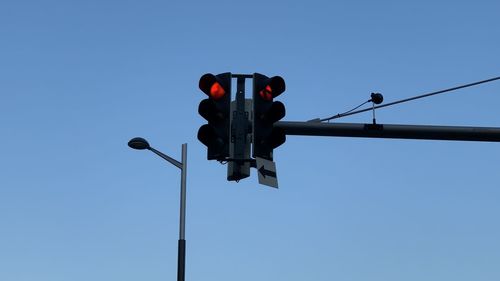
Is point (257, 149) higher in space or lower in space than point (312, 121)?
lower

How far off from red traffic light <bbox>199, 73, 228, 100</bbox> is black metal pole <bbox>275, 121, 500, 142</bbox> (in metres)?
1.12

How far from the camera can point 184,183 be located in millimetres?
15625

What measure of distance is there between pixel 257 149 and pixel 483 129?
301cm

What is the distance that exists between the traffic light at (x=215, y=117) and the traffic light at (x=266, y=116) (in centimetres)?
32

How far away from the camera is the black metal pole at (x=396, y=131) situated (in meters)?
9.25

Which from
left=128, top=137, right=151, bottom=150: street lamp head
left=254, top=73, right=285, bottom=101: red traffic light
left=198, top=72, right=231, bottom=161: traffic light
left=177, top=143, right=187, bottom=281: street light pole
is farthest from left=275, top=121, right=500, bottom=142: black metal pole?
left=128, top=137, right=151, bottom=150: street lamp head

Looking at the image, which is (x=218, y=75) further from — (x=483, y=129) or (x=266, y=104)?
(x=483, y=129)

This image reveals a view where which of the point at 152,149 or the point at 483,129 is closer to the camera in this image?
the point at 483,129

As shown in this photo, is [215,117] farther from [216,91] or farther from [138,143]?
[138,143]

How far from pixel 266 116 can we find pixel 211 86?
0.70 m

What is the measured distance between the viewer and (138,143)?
632 inches

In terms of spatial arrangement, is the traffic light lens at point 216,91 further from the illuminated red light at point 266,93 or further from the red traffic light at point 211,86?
the illuminated red light at point 266,93

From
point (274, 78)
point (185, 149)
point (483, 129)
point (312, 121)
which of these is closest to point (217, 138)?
point (274, 78)

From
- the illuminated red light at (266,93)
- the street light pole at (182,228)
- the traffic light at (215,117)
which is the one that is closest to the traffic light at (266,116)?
the illuminated red light at (266,93)
